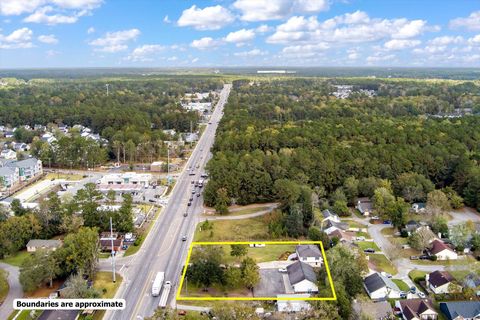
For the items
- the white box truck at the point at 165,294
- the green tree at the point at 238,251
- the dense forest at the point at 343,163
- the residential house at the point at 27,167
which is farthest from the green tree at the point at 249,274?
the residential house at the point at 27,167

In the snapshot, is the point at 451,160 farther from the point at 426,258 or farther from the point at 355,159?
the point at 426,258

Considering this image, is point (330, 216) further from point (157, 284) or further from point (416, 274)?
point (157, 284)

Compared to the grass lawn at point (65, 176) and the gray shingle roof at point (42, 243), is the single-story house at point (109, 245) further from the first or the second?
the grass lawn at point (65, 176)

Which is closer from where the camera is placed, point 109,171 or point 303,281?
point 303,281

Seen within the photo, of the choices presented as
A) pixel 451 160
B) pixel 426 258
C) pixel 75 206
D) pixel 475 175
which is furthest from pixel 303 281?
pixel 451 160

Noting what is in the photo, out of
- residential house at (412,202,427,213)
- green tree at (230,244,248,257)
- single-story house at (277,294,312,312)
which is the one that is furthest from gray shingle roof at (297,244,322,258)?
residential house at (412,202,427,213)

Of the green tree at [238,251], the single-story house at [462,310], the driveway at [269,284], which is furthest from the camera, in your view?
the green tree at [238,251]

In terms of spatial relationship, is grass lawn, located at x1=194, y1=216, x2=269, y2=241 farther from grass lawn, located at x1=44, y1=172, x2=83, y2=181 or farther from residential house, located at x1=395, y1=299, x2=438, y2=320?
grass lawn, located at x1=44, y1=172, x2=83, y2=181
